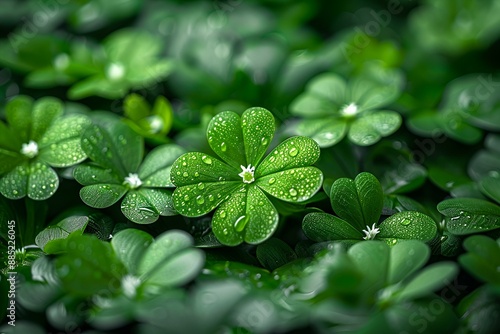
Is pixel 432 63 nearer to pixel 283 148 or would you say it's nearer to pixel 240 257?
pixel 283 148

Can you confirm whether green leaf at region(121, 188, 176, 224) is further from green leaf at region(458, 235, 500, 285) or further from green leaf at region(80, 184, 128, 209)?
green leaf at region(458, 235, 500, 285)

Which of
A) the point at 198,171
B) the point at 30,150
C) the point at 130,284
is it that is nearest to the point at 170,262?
the point at 130,284

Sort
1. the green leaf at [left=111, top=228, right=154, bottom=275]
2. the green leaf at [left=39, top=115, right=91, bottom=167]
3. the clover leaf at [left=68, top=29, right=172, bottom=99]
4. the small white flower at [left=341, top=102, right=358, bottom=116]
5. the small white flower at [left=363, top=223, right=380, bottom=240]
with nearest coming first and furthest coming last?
the green leaf at [left=111, top=228, right=154, bottom=275], the small white flower at [left=363, top=223, right=380, bottom=240], the green leaf at [left=39, top=115, right=91, bottom=167], the small white flower at [left=341, top=102, right=358, bottom=116], the clover leaf at [left=68, top=29, right=172, bottom=99]

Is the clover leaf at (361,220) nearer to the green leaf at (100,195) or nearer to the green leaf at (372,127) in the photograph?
the green leaf at (372,127)

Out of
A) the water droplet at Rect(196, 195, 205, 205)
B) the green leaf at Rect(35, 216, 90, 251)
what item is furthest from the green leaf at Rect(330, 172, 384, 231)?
the green leaf at Rect(35, 216, 90, 251)

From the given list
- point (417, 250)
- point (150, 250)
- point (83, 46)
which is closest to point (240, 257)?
point (150, 250)

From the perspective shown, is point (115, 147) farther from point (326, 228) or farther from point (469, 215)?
point (469, 215)
